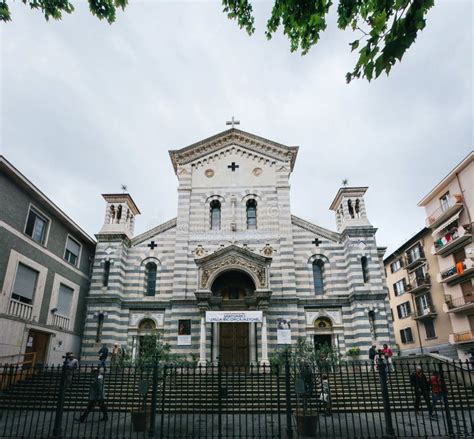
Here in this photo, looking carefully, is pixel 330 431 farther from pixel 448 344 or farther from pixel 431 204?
pixel 431 204

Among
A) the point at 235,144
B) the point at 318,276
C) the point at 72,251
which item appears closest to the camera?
the point at 72,251

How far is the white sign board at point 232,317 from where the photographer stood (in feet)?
66.0

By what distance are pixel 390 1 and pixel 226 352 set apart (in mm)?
19399

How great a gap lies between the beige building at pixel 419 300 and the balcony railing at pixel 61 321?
28.5 meters

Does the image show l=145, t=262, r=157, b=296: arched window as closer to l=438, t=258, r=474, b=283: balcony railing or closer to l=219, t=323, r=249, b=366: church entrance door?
l=219, t=323, r=249, b=366: church entrance door

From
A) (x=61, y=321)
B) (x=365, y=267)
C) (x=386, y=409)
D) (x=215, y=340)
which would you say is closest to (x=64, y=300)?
(x=61, y=321)

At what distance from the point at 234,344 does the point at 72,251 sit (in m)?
12.0

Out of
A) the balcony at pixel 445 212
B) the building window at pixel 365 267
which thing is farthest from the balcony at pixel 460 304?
the building window at pixel 365 267

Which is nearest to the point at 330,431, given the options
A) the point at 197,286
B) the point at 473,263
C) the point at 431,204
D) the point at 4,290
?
the point at 197,286

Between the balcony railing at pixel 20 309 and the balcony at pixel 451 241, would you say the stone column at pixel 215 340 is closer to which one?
the balcony railing at pixel 20 309

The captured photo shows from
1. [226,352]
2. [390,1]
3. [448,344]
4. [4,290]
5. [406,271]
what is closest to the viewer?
[390,1]

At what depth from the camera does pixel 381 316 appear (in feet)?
70.2

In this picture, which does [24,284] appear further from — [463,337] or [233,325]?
[463,337]

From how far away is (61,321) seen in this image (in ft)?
69.8
